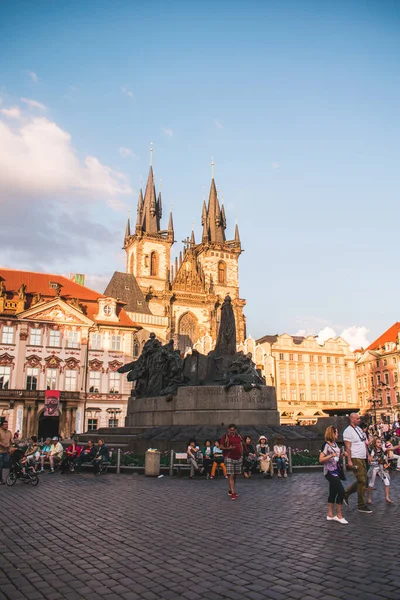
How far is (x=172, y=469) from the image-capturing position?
48.6ft

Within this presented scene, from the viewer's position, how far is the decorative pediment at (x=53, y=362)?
4334cm

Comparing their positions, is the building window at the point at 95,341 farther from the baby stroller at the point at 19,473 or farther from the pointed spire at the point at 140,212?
the pointed spire at the point at 140,212

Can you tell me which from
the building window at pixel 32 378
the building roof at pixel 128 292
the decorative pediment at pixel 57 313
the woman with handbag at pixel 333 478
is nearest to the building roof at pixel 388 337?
the building roof at pixel 128 292

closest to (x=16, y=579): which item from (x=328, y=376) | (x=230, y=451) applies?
(x=230, y=451)

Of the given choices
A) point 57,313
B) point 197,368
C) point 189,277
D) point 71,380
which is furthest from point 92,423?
point 189,277

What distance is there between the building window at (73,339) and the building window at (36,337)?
2364 mm

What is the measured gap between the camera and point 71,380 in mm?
44062

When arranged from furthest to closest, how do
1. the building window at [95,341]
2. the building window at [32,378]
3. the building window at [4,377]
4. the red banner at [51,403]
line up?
the building window at [95,341]
the building window at [32,378]
the building window at [4,377]
the red banner at [51,403]

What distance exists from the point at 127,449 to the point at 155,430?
1106mm

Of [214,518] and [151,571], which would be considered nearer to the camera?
[151,571]

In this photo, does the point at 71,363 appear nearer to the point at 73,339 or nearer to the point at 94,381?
the point at 73,339

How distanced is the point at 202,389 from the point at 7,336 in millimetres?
29923

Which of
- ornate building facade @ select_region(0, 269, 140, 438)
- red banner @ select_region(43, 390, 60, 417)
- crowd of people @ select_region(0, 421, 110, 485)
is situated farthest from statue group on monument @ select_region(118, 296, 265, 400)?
ornate building facade @ select_region(0, 269, 140, 438)

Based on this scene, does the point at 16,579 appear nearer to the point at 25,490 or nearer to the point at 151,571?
the point at 151,571
